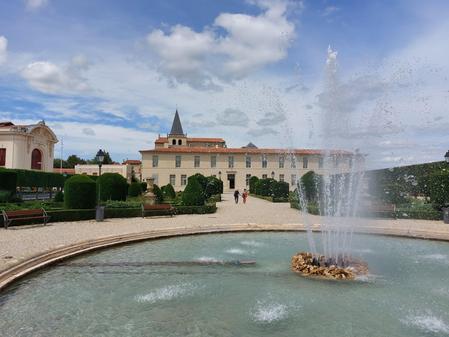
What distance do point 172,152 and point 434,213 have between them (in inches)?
1544

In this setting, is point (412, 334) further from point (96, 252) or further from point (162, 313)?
point (96, 252)

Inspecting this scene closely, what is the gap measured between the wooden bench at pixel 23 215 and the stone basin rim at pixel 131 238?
4286mm

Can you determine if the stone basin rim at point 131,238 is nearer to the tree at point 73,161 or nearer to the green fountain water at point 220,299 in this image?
the green fountain water at point 220,299

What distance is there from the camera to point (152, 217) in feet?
56.1

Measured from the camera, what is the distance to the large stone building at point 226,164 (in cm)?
5219

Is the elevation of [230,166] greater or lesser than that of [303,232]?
greater

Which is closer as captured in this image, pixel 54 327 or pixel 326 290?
pixel 54 327

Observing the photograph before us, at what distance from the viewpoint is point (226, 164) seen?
53969mm

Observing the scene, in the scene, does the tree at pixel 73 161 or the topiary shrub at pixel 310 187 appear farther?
the tree at pixel 73 161

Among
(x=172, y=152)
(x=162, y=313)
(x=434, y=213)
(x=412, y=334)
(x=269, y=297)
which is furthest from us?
(x=172, y=152)

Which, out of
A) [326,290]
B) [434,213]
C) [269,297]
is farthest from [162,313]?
[434,213]

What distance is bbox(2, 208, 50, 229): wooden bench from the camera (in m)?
12.5

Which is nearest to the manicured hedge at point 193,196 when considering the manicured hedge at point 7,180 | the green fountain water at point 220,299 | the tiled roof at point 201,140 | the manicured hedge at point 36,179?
the manicured hedge at point 7,180

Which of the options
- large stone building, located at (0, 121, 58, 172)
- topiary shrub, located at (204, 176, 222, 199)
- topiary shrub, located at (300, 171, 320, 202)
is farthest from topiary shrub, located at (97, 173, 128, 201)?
large stone building, located at (0, 121, 58, 172)
